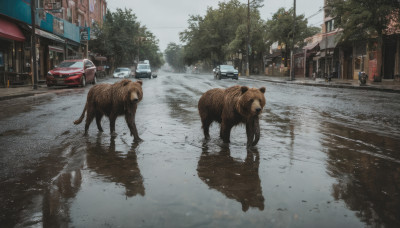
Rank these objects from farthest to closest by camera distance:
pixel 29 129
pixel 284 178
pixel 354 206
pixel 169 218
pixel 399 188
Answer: pixel 29 129 < pixel 284 178 < pixel 399 188 < pixel 354 206 < pixel 169 218

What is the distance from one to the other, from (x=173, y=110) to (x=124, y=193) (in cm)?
702

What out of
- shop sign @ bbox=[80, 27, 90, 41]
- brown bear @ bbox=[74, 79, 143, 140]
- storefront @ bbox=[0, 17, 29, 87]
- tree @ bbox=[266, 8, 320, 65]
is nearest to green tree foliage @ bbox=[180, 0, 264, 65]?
tree @ bbox=[266, 8, 320, 65]

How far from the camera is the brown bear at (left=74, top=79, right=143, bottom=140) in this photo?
5.73 m

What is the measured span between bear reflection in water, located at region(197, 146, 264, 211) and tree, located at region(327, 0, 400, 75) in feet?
73.7

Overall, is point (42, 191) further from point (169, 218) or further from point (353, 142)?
point (353, 142)

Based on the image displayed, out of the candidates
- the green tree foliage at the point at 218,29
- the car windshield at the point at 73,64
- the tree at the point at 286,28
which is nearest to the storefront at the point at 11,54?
the car windshield at the point at 73,64

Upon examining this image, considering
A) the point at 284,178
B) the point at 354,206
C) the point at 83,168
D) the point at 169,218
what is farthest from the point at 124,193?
the point at 354,206

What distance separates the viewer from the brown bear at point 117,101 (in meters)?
5.73

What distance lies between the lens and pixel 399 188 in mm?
3639

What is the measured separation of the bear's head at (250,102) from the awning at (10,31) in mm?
18818

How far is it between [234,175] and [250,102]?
45.2 inches

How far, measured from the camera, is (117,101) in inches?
233

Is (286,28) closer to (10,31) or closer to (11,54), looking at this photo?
(11,54)

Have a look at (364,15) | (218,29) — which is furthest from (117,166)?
(218,29)
